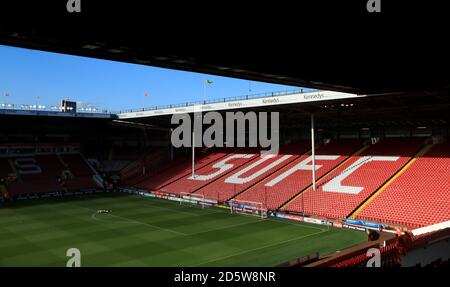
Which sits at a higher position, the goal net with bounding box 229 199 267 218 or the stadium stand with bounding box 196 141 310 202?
the stadium stand with bounding box 196 141 310 202

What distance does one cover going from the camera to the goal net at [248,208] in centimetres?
3300

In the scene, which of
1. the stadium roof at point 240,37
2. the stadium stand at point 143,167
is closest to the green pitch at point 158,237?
the stadium roof at point 240,37

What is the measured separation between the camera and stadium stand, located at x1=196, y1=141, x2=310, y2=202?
40.2m

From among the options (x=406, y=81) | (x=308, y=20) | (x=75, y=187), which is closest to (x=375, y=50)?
(x=308, y=20)

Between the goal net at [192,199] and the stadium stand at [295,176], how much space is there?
12.8 ft

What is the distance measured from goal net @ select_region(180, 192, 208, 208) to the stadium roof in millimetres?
27745

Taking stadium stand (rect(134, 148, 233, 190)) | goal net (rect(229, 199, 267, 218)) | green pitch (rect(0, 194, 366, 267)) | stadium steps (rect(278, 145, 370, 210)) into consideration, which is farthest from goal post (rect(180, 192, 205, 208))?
stadium steps (rect(278, 145, 370, 210))

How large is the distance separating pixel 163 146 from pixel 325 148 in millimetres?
28247

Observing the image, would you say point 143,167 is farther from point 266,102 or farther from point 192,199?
point 266,102

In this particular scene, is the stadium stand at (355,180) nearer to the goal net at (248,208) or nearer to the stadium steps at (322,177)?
the stadium steps at (322,177)

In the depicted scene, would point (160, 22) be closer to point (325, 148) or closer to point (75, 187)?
point (325, 148)

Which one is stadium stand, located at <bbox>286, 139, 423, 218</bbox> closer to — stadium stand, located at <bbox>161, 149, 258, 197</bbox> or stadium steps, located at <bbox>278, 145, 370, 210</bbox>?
stadium steps, located at <bbox>278, 145, 370, 210</bbox>

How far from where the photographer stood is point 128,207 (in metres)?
→ 38.2

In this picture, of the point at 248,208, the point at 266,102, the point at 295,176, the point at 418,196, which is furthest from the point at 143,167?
the point at 418,196
